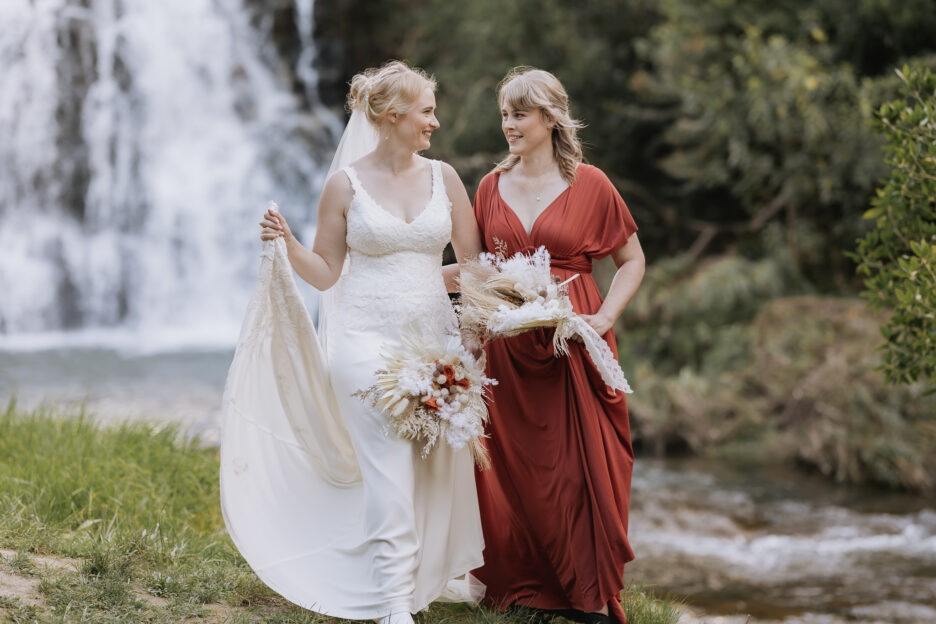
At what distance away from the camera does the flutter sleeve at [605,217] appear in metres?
4.11

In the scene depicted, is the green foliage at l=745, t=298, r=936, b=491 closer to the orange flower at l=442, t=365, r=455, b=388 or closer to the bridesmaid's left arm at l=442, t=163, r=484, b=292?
the bridesmaid's left arm at l=442, t=163, r=484, b=292

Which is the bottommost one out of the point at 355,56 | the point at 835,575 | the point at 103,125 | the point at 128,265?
the point at 835,575

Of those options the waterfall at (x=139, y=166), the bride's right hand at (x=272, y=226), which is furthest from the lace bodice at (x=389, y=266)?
the waterfall at (x=139, y=166)

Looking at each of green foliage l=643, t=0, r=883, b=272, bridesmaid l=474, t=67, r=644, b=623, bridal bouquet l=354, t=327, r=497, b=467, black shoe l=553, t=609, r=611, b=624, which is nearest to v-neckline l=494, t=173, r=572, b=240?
bridesmaid l=474, t=67, r=644, b=623

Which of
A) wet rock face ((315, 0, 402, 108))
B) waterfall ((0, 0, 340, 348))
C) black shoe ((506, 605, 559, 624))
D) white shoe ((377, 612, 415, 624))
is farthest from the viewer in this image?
wet rock face ((315, 0, 402, 108))

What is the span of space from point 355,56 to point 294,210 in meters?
3.33

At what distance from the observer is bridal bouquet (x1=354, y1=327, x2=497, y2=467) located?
144 inches

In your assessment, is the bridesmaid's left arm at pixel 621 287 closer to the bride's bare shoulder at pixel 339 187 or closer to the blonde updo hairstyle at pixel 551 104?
the blonde updo hairstyle at pixel 551 104

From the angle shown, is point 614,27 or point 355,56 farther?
point 355,56

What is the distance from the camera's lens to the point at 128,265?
1316cm

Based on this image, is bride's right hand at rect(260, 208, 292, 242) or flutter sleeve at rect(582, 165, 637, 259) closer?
bride's right hand at rect(260, 208, 292, 242)

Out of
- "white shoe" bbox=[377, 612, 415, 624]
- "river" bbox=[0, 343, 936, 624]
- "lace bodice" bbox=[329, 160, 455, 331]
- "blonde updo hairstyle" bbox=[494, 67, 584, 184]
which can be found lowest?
"river" bbox=[0, 343, 936, 624]

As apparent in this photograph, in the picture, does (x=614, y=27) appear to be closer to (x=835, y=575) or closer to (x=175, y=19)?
(x=175, y=19)

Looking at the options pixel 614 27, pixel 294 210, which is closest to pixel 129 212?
pixel 294 210
